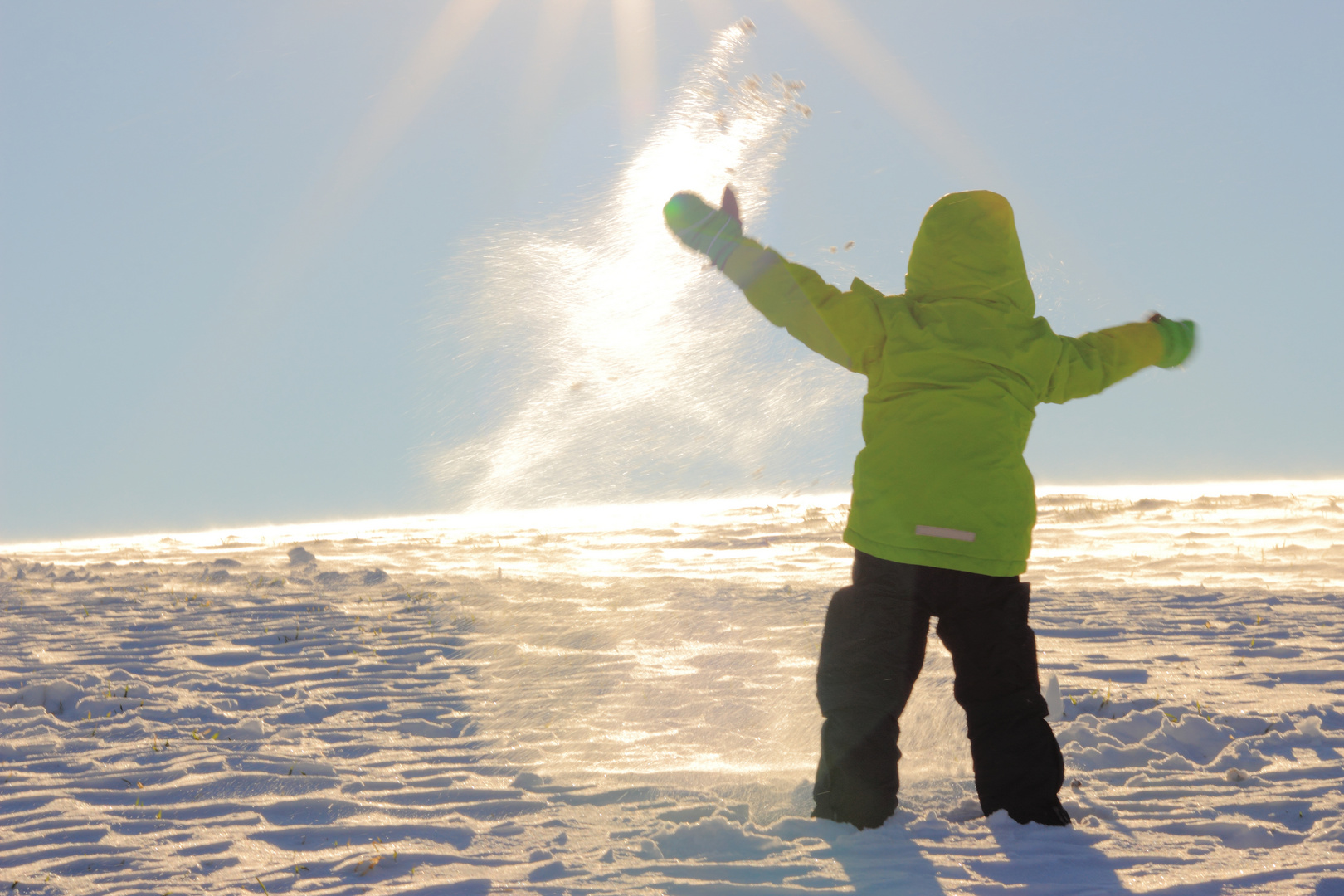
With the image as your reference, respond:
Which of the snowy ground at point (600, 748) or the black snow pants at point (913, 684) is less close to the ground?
the black snow pants at point (913, 684)

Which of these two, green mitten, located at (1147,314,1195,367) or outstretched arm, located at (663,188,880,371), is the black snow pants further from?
green mitten, located at (1147,314,1195,367)

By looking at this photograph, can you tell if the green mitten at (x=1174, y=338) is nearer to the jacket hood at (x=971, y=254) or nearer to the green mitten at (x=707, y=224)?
the jacket hood at (x=971, y=254)

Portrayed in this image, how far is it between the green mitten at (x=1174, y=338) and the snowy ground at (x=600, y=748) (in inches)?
62.4

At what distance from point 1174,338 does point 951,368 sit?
1077 millimetres

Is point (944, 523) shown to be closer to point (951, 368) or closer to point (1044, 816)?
point (951, 368)

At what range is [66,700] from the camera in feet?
15.5

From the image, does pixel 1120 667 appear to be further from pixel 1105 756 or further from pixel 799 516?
pixel 799 516

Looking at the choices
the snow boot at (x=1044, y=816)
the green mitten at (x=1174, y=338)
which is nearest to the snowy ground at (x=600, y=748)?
the snow boot at (x=1044, y=816)

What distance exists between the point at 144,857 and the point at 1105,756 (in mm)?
3541

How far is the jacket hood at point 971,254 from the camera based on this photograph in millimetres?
3076

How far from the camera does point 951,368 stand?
2.90 m

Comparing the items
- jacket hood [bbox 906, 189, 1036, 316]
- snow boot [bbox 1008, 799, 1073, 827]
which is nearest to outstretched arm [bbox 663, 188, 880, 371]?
jacket hood [bbox 906, 189, 1036, 316]

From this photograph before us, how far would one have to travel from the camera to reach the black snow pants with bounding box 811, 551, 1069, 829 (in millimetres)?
2752

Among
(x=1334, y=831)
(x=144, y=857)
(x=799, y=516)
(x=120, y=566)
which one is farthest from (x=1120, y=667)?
(x=799, y=516)
